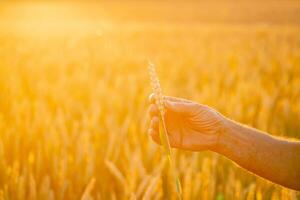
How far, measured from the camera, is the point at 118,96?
3.24m

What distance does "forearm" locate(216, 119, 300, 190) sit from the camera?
4.56 ft

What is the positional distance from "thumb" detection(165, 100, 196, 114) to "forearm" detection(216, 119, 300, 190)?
0.16 meters

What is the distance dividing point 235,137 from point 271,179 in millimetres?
169

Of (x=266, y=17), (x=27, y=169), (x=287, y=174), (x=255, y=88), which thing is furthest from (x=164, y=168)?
(x=266, y=17)

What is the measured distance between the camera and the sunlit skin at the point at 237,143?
4.55 ft

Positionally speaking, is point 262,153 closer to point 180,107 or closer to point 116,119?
point 180,107

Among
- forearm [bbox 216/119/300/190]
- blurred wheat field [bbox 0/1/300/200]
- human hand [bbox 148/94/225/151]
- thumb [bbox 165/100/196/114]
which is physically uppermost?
thumb [bbox 165/100/196/114]

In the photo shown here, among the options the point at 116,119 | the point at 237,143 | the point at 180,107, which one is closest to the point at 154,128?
the point at 180,107

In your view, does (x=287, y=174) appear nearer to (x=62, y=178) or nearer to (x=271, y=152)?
(x=271, y=152)

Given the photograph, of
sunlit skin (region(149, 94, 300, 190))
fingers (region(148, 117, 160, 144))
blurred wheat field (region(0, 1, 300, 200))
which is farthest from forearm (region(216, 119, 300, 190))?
fingers (region(148, 117, 160, 144))

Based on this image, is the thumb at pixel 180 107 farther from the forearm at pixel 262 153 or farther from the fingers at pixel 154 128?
the forearm at pixel 262 153

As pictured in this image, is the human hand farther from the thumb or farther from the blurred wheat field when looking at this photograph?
the blurred wheat field

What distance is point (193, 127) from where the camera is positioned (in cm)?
145

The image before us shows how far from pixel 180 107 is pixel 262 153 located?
321 millimetres
